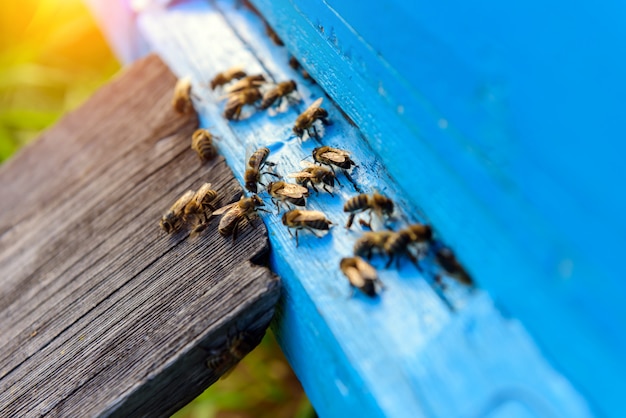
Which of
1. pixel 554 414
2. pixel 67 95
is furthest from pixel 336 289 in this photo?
pixel 67 95

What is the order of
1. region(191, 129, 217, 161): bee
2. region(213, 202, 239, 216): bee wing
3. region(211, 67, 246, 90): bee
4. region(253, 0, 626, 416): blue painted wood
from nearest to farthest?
region(253, 0, 626, 416): blue painted wood, region(213, 202, 239, 216): bee wing, region(191, 129, 217, 161): bee, region(211, 67, 246, 90): bee

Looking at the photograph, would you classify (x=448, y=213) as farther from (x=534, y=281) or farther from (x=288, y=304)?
(x=288, y=304)

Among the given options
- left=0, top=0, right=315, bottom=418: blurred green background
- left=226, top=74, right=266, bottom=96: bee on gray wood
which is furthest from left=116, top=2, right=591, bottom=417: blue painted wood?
left=0, top=0, right=315, bottom=418: blurred green background

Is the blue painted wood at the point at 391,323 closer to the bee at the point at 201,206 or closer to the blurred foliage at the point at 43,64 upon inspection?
the bee at the point at 201,206

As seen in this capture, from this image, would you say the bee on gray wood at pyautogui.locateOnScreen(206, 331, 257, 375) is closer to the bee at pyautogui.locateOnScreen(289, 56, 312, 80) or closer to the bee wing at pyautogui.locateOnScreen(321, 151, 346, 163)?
the bee wing at pyautogui.locateOnScreen(321, 151, 346, 163)

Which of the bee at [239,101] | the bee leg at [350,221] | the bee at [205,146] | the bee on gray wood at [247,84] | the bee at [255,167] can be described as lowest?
the bee leg at [350,221]

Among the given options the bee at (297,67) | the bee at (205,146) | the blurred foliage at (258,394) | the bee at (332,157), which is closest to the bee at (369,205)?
the bee at (332,157)

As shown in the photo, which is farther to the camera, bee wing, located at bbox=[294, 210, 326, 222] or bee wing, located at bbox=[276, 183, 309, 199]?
bee wing, located at bbox=[276, 183, 309, 199]

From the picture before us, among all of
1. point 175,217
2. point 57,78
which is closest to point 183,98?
point 175,217
